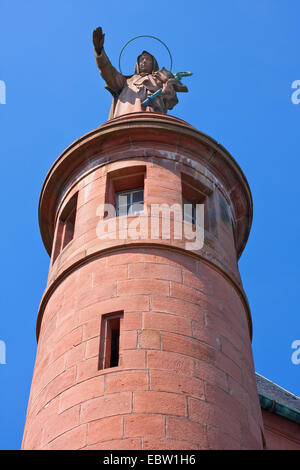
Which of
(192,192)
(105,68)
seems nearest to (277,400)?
(192,192)

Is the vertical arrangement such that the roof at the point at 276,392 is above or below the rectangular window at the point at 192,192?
below

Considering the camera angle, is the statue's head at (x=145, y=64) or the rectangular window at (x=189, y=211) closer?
the rectangular window at (x=189, y=211)

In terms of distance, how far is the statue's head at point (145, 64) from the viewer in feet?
69.9

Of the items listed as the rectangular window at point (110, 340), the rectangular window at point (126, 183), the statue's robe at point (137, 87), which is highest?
the statue's robe at point (137, 87)

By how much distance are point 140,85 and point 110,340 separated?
415 inches

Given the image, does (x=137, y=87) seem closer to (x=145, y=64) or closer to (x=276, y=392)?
(x=145, y=64)

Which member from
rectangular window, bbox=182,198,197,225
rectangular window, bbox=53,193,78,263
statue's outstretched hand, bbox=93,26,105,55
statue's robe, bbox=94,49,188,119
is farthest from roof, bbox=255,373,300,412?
statue's outstretched hand, bbox=93,26,105,55

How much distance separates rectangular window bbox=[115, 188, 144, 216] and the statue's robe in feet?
14.7

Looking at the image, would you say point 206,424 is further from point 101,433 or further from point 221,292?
point 221,292

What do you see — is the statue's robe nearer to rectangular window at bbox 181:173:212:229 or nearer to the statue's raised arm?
the statue's raised arm

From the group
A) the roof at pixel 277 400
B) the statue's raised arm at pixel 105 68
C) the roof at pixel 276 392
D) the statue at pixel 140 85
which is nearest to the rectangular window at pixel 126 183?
the statue at pixel 140 85

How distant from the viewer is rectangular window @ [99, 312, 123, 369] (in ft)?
38.9

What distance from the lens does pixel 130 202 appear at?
51.6 feet

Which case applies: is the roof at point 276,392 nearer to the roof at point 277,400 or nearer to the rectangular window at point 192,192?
the roof at point 277,400
